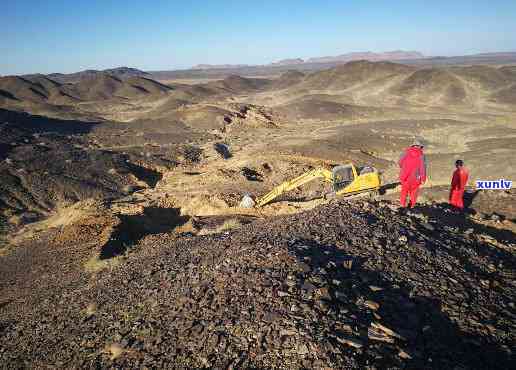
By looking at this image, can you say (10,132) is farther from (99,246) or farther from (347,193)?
(347,193)

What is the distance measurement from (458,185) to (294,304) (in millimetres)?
7349

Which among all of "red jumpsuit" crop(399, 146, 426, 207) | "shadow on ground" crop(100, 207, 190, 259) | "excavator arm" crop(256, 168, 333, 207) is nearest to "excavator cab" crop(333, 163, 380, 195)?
"excavator arm" crop(256, 168, 333, 207)

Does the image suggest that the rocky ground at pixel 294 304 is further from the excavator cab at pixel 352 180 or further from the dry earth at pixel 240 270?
the excavator cab at pixel 352 180

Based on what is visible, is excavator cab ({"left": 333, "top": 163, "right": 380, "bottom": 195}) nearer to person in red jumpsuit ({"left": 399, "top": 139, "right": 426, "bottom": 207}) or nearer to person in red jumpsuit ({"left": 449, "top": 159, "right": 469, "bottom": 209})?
person in red jumpsuit ({"left": 399, "top": 139, "right": 426, "bottom": 207})

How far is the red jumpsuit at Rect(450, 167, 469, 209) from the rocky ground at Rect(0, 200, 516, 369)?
239 cm

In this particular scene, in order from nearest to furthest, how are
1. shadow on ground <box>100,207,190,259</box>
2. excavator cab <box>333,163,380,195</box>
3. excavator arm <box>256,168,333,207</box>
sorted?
shadow on ground <box>100,207,190,259</box>
excavator cab <box>333,163,380,195</box>
excavator arm <box>256,168,333,207</box>

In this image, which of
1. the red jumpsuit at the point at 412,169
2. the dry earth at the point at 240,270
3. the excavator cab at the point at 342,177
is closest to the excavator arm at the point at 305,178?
the excavator cab at the point at 342,177

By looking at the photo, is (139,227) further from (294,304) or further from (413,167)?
(294,304)

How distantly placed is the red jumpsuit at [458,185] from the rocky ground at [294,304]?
239cm

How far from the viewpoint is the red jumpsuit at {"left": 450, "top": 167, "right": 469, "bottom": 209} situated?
9.95 m

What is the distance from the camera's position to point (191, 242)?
8.16 meters

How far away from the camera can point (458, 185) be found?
1017 cm

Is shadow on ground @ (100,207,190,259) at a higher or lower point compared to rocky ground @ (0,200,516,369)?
lower

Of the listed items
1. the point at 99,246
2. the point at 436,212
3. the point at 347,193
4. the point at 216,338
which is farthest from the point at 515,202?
the point at 99,246
